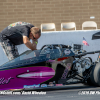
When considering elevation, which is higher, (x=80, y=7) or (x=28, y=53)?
(x=80, y=7)

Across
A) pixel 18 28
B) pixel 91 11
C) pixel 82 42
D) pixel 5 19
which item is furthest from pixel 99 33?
pixel 5 19

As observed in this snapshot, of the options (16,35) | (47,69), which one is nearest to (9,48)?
(16,35)

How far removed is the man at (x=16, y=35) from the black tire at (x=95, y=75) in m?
1.23

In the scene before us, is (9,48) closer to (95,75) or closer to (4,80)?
(4,80)

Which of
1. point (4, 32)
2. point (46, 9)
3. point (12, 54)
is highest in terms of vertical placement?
point (46, 9)

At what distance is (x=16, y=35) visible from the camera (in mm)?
4453

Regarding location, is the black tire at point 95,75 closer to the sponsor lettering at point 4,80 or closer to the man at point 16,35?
the man at point 16,35

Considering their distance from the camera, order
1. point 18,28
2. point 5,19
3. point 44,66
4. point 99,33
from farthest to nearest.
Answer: point 5,19 < point 99,33 < point 18,28 < point 44,66

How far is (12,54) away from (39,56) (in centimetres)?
78

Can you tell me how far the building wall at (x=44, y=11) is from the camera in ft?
30.8

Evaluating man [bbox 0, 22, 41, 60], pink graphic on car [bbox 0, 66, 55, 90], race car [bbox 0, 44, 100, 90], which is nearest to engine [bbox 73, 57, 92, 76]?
race car [bbox 0, 44, 100, 90]

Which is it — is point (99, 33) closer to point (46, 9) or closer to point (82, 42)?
point (82, 42)

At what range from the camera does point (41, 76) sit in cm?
393

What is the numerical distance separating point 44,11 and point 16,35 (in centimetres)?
516
